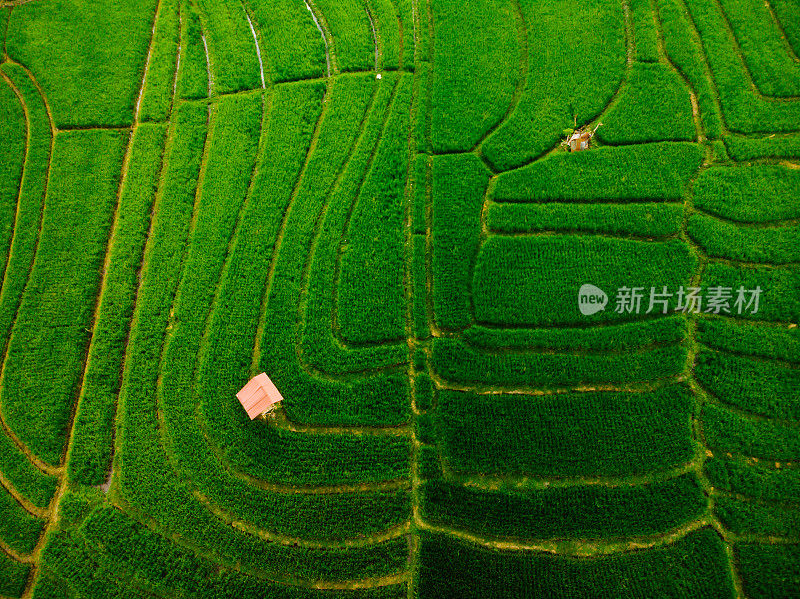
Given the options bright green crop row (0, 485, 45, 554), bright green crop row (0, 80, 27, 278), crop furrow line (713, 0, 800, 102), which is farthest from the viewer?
crop furrow line (713, 0, 800, 102)

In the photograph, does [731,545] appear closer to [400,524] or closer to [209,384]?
[400,524]

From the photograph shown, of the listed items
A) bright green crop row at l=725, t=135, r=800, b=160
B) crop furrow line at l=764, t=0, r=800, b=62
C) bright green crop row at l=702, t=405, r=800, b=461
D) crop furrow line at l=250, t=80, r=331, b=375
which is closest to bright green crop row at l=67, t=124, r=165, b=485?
crop furrow line at l=250, t=80, r=331, b=375

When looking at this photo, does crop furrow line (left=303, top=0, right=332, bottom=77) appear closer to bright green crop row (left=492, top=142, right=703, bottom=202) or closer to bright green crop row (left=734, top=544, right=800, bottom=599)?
bright green crop row (left=492, top=142, right=703, bottom=202)

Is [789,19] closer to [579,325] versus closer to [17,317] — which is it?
[579,325]

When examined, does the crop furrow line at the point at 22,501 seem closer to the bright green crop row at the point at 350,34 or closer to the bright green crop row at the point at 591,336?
the bright green crop row at the point at 591,336

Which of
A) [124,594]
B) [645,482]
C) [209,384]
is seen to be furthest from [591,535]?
[124,594]

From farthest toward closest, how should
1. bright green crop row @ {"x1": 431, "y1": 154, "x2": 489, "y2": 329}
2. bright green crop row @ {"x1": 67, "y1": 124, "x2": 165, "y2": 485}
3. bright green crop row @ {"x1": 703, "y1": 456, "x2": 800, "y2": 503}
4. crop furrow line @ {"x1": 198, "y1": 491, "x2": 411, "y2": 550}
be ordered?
bright green crop row @ {"x1": 431, "y1": 154, "x2": 489, "y2": 329}, bright green crop row @ {"x1": 67, "y1": 124, "x2": 165, "y2": 485}, bright green crop row @ {"x1": 703, "y1": 456, "x2": 800, "y2": 503}, crop furrow line @ {"x1": 198, "y1": 491, "x2": 411, "y2": 550}

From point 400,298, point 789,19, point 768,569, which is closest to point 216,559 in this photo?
point 400,298
